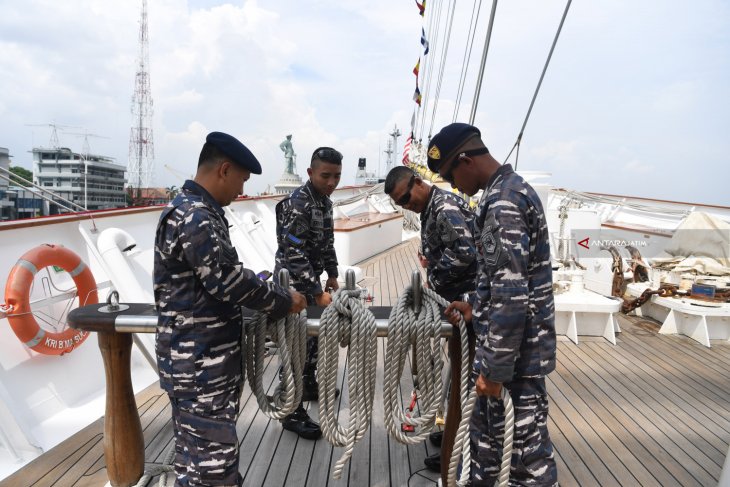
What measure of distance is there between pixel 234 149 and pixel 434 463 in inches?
63.5

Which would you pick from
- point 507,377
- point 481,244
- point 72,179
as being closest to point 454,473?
point 507,377

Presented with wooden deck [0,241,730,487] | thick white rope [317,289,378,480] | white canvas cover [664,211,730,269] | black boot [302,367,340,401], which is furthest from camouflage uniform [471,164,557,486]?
white canvas cover [664,211,730,269]

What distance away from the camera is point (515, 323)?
1356 mm

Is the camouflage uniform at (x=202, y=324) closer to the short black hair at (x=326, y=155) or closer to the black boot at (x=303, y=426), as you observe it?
the black boot at (x=303, y=426)

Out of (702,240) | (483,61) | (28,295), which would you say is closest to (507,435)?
(28,295)

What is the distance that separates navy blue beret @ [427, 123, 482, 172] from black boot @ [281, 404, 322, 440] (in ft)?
5.09

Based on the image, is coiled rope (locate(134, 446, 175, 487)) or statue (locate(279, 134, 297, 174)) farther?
statue (locate(279, 134, 297, 174))

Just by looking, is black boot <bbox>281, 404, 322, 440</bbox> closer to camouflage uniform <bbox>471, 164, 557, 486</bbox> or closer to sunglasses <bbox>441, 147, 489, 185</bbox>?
camouflage uniform <bbox>471, 164, 557, 486</bbox>

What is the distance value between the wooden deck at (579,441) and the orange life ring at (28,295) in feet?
1.89

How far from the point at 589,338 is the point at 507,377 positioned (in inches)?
128

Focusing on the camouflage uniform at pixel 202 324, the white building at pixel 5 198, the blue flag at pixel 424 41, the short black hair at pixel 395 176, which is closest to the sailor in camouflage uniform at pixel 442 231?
the short black hair at pixel 395 176

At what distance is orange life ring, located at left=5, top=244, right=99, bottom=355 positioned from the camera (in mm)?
2518

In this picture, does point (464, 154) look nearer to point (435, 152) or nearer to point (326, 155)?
point (435, 152)

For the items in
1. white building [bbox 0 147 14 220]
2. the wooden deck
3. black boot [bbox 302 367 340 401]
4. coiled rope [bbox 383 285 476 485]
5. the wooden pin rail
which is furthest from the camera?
white building [bbox 0 147 14 220]
